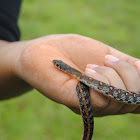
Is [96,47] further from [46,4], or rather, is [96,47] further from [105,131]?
[46,4]

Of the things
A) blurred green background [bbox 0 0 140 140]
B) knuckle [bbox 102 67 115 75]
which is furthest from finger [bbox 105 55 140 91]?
blurred green background [bbox 0 0 140 140]

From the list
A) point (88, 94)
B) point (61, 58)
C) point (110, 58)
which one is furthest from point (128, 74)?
point (61, 58)

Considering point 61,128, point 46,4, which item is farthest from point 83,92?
point 46,4

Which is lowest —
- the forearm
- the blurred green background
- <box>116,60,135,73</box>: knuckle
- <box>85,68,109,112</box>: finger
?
the blurred green background

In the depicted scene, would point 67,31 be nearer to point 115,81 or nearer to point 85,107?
point 115,81

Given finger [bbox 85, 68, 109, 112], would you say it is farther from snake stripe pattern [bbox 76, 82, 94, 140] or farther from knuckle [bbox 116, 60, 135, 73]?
knuckle [bbox 116, 60, 135, 73]

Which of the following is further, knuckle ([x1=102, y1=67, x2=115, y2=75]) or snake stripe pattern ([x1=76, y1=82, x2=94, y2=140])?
knuckle ([x1=102, y1=67, x2=115, y2=75])
